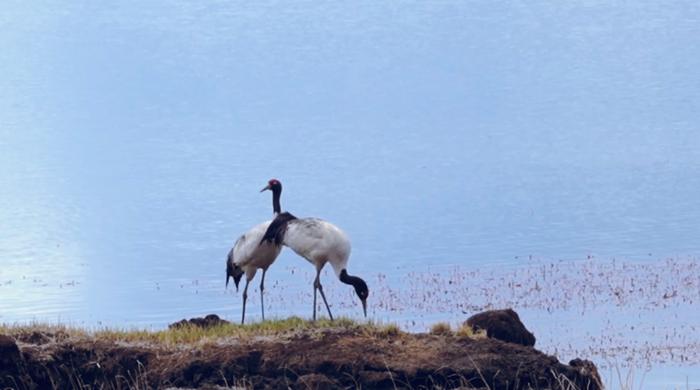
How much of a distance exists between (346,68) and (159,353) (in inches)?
1721

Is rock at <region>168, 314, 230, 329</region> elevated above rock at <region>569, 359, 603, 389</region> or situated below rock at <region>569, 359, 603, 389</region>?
above

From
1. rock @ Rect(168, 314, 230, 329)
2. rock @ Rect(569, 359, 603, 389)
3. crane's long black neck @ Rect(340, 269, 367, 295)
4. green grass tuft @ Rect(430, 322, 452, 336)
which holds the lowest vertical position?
rock @ Rect(569, 359, 603, 389)

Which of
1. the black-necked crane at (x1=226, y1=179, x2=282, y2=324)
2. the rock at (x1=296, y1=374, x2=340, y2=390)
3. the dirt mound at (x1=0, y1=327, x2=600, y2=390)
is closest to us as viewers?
the rock at (x1=296, y1=374, x2=340, y2=390)

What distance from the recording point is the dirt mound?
16391 mm

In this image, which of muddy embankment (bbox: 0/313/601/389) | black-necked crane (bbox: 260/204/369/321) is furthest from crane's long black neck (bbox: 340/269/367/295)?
muddy embankment (bbox: 0/313/601/389)

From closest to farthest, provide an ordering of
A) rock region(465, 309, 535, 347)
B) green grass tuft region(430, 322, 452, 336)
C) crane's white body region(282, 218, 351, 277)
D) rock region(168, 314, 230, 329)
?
green grass tuft region(430, 322, 452, 336) → rock region(168, 314, 230, 329) → rock region(465, 309, 535, 347) → crane's white body region(282, 218, 351, 277)

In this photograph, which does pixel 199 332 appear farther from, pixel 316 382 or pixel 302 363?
pixel 316 382

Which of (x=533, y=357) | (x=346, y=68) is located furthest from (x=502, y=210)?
(x=346, y=68)

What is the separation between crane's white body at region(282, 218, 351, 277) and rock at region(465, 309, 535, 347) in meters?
1.43

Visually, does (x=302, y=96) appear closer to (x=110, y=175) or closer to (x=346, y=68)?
(x=346, y=68)

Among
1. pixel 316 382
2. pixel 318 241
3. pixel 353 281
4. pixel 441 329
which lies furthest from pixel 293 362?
pixel 353 281

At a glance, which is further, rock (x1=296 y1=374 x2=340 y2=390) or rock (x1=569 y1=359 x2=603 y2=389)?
rock (x1=569 y1=359 x2=603 y2=389)

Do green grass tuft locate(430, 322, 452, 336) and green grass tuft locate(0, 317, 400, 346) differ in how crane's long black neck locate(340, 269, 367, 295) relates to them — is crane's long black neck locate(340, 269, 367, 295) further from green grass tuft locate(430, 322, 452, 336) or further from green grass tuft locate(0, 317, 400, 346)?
green grass tuft locate(430, 322, 452, 336)

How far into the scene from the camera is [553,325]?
2341 cm
